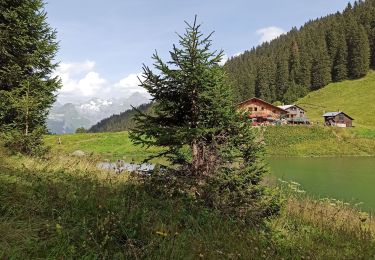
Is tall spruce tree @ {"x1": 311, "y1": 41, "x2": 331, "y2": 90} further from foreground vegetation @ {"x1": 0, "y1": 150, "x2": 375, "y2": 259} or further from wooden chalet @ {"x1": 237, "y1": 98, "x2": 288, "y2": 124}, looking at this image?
foreground vegetation @ {"x1": 0, "y1": 150, "x2": 375, "y2": 259}

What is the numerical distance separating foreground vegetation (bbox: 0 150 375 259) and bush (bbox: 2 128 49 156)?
730 centimetres

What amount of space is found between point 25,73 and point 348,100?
120450 mm

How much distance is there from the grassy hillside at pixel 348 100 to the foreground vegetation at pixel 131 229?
9783 cm

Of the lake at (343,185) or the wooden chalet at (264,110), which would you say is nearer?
the lake at (343,185)

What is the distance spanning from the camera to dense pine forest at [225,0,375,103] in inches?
5448

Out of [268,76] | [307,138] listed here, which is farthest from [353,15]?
[307,138]

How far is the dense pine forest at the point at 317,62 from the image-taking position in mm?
138375

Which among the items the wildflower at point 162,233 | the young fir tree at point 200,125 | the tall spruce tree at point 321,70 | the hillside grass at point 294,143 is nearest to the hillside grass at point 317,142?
the hillside grass at point 294,143

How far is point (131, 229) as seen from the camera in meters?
5.63

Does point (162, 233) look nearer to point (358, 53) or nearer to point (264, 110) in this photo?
point (264, 110)

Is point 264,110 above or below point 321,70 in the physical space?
below

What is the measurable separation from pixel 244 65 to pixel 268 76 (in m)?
26.0

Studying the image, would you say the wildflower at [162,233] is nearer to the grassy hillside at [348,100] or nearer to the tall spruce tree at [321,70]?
the grassy hillside at [348,100]

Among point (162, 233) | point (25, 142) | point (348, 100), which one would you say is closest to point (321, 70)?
point (348, 100)
